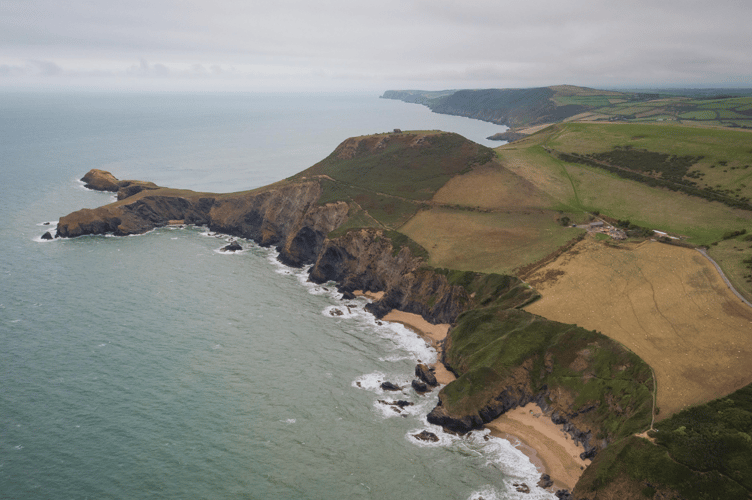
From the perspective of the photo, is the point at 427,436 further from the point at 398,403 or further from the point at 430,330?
the point at 430,330

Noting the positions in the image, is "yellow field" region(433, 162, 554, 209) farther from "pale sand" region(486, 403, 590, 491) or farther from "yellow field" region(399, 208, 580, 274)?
"pale sand" region(486, 403, 590, 491)

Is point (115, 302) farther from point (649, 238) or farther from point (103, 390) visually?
point (649, 238)

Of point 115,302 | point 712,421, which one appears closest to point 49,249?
point 115,302

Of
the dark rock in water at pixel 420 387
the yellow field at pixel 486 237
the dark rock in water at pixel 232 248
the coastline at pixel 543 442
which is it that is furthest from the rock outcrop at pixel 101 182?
the coastline at pixel 543 442

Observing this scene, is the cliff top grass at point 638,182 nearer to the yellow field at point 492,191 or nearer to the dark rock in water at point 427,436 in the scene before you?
the yellow field at point 492,191

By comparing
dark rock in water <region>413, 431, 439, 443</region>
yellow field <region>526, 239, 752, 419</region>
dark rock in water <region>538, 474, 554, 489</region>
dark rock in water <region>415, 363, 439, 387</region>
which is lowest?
dark rock in water <region>538, 474, 554, 489</region>

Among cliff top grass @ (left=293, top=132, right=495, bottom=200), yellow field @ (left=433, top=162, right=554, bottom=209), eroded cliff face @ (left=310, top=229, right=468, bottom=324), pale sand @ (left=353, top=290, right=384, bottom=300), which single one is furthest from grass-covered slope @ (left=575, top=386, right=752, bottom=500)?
cliff top grass @ (left=293, top=132, right=495, bottom=200)
